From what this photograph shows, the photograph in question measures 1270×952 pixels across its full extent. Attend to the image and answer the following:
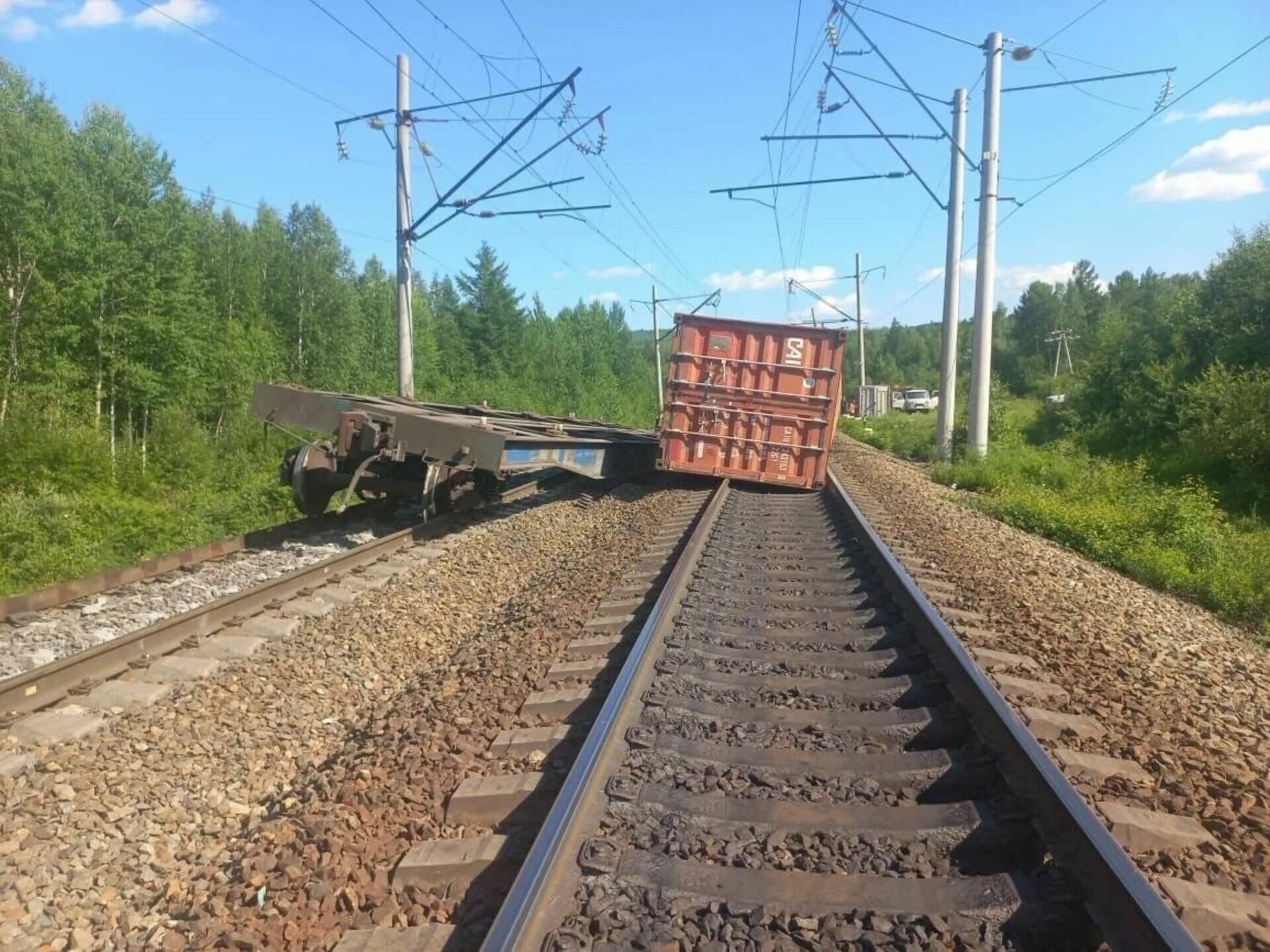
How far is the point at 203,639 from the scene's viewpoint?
203 inches

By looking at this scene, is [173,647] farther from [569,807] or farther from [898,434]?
[898,434]

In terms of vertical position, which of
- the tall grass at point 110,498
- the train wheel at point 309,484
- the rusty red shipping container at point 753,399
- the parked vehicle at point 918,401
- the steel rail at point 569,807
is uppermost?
the parked vehicle at point 918,401

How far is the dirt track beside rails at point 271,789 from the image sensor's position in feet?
8.66

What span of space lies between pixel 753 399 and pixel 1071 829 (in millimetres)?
10459

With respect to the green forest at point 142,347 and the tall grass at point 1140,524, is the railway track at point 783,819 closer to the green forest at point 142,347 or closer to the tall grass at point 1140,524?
the tall grass at point 1140,524

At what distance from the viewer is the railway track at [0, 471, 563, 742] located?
13.1 ft

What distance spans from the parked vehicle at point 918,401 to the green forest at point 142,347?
1246 inches

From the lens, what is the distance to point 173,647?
4988 mm

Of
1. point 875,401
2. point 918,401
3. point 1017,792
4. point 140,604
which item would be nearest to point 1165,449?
point 1017,792

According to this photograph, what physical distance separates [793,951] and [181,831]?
8.15ft

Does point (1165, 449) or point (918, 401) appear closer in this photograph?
point (1165, 449)

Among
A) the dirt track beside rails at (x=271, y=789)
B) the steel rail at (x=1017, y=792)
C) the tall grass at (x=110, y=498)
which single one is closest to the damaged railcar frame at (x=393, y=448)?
the dirt track beside rails at (x=271, y=789)

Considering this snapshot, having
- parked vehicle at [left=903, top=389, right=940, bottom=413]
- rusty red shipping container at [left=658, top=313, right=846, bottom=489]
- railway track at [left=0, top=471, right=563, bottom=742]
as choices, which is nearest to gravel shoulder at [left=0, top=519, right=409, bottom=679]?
railway track at [left=0, top=471, right=563, bottom=742]

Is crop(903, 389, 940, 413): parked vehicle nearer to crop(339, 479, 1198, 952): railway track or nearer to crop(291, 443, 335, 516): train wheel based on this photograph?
crop(291, 443, 335, 516): train wheel
